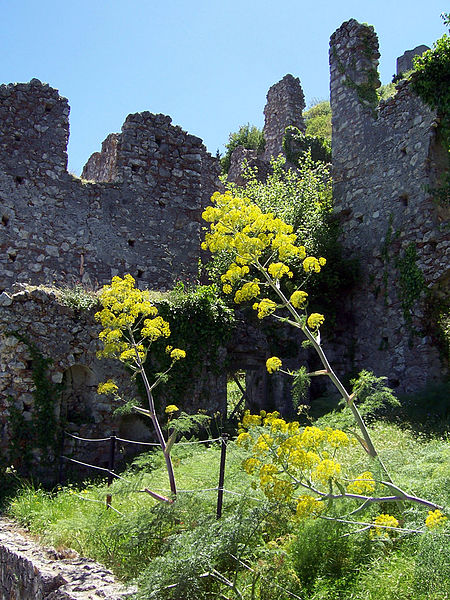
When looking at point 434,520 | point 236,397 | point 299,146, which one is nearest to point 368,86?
point 299,146

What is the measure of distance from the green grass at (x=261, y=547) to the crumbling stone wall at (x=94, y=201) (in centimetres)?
646

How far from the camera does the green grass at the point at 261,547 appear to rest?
4.49 meters

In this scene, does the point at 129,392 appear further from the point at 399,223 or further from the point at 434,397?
the point at 399,223

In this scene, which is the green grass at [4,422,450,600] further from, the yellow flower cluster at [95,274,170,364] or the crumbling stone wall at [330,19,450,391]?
the crumbling stone wall at [330,19,450,391]

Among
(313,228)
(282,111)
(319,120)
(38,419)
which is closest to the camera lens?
(38,419)

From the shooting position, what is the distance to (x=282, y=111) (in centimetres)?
2053

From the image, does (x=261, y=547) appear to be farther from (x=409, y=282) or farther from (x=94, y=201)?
(x=94, y=201)

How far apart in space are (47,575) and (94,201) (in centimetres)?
830

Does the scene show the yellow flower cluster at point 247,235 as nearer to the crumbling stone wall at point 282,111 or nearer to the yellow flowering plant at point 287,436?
the yellow flowering plant at point 287,436

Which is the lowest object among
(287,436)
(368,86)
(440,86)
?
(287,436)

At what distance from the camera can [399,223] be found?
41.8 ft

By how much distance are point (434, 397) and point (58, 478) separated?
6251mm

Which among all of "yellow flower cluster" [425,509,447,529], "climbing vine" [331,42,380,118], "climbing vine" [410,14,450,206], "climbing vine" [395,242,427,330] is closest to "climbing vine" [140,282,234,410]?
"climbing vine" [395,242,427,330]

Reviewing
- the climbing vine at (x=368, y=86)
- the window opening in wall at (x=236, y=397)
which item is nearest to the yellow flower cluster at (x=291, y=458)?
the window opening in wall at (x=236, y=397)
